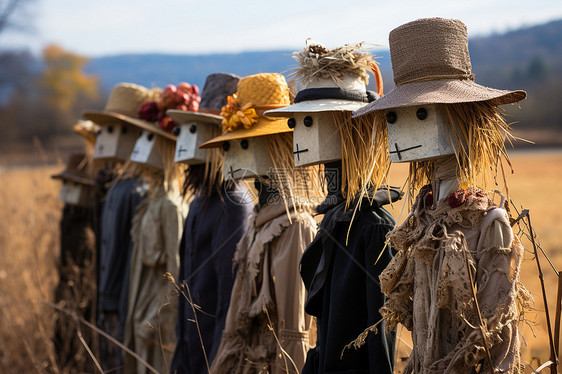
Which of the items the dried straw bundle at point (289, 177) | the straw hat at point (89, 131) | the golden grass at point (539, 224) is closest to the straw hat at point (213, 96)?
the dried straw bundle at point (289, 177)

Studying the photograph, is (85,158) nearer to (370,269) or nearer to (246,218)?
(246,218)

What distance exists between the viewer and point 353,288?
2746 millimetres

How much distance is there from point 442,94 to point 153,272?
121 inches

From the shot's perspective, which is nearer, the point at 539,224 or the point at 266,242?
the point at 266,242

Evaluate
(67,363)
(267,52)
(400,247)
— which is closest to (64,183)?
(67,363)

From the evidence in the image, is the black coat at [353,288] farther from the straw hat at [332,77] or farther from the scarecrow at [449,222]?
the straw hat at [332,77]

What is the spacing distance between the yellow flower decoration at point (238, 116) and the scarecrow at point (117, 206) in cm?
157

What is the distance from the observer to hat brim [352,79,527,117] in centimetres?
223

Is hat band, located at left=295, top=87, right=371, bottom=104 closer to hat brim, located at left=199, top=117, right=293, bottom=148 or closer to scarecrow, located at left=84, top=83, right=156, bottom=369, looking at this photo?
hat brim, located at left=199, top=117, right=293, bottom=148

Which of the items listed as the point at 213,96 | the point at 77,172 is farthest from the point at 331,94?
the point at 77,172

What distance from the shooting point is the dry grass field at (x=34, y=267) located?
5887mm

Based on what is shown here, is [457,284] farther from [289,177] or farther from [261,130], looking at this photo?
[261,130]

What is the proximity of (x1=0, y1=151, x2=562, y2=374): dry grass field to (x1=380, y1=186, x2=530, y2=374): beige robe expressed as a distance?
8.13 feet

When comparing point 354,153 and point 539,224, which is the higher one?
point 354,153
